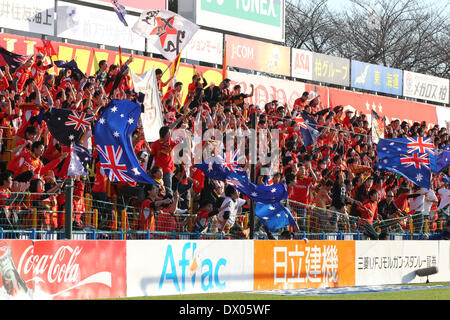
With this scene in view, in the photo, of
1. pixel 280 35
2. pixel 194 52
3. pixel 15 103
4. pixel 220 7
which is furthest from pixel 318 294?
pixel 280 35

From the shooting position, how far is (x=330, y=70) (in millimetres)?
33781

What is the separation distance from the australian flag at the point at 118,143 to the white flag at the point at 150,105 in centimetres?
210

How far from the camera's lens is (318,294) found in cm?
1612

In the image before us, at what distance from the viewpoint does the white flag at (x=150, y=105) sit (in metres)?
18.1

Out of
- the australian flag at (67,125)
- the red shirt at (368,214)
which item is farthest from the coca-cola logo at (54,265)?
the red shirt at (368,214)

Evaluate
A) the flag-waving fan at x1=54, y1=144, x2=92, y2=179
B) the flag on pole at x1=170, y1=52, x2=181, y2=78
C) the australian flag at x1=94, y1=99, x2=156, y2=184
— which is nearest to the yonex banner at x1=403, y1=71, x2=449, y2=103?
the flag on pole at x1=170, y1=52, x2=181, y2=78

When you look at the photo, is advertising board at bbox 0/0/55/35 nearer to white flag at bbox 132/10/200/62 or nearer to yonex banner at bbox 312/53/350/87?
white flag at bbox 132/10/200/62

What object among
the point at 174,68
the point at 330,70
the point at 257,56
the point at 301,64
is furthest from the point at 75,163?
the point at 330,70

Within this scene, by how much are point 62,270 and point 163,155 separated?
4239 mm

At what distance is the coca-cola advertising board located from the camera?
12484mm

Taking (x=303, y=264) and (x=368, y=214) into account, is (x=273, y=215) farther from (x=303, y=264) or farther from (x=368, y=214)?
(x=368, y=214)

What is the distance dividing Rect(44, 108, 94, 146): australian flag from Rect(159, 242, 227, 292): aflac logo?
2.65 metres

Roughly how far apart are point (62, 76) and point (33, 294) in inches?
305

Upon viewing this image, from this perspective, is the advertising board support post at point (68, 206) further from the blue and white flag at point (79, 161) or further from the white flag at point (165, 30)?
the white flag at point (165, 30)
